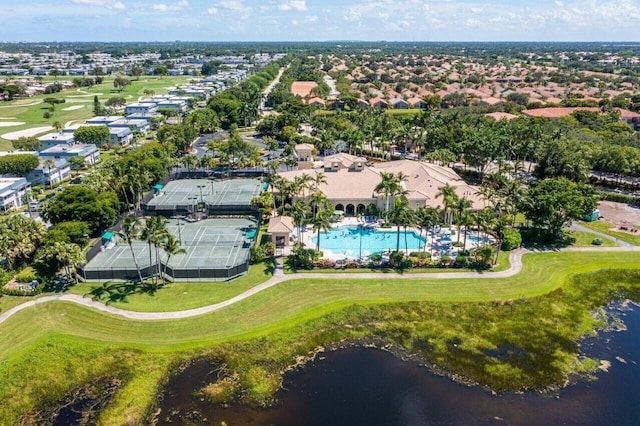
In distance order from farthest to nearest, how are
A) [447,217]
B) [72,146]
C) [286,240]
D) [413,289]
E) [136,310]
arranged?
[72,146], [447,217], [286,240], [413,289], [136,310]

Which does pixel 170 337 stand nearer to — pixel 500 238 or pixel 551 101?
pixel 500 238

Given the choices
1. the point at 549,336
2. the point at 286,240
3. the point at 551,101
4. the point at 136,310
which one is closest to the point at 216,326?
the point at 136,310

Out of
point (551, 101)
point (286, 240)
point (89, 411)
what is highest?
point (551, 101)

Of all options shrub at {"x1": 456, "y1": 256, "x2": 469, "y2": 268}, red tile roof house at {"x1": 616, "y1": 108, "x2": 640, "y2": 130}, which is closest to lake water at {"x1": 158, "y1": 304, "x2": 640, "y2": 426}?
shrub at {"x1": 456, "y1": 256, "x2": 469, "y2": 268}

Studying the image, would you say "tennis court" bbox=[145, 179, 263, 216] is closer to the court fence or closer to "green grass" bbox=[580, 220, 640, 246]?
the court fence

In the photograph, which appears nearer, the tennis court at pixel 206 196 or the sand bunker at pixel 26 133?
the tennis court at pixel 206 196

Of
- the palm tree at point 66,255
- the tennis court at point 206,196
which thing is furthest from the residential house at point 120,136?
the palm tree at point 66,255

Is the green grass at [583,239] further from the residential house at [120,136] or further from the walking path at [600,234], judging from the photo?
the residential house at [120,136]
